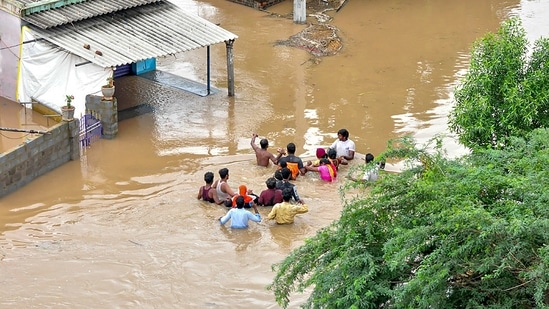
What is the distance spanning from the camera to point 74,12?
1962 cm

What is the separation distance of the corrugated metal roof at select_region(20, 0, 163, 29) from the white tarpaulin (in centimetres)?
34

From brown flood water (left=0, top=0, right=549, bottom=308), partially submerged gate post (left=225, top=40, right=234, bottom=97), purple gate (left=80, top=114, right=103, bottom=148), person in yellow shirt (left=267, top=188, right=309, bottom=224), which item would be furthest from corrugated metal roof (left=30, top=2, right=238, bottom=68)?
person in yellow shirt (left=267, top=188, right=309, bottom=224)

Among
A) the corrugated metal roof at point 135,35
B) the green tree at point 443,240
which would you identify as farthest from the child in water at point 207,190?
the green tree at point 443,240

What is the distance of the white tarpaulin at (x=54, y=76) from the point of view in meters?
18.8

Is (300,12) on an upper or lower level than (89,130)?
upper

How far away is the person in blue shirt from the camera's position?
1476cm

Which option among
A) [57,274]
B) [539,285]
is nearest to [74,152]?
[57,274]

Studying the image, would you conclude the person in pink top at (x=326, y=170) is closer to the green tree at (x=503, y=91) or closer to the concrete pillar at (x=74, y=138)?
the green tree at (x=503, y=91)

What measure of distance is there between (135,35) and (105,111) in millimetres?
2321

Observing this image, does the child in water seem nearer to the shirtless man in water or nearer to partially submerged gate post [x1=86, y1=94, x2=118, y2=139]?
the shirtless man in water

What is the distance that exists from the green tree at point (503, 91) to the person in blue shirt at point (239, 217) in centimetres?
351

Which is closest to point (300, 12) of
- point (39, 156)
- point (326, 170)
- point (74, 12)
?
point (74, 12)

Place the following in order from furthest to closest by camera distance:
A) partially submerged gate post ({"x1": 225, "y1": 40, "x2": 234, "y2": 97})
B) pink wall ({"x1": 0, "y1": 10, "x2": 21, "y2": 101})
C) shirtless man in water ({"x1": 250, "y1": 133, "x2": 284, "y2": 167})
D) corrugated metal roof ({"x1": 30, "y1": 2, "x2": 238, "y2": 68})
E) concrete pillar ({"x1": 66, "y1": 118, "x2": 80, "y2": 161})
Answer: partially submerged gate post ({"x1": 225, "y1": 40, "x2": 234, "y2": 97}) → pink wall ({"x1": 0, "y1": 10, "x2": 21, "y2": 101}) → corrugated metal roof ({"x1": 30, "y1": 2, "x2": 238, "y2": 68}) → concrete pillar ({"x1": 66, "y1": 118, "x2": 80, "y2": 161}) → shirtless man in water ({"x1": 250, "y1": 133, "x2": 284, "y2": 167})

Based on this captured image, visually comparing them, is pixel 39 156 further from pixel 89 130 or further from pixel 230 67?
pixel 230 67
